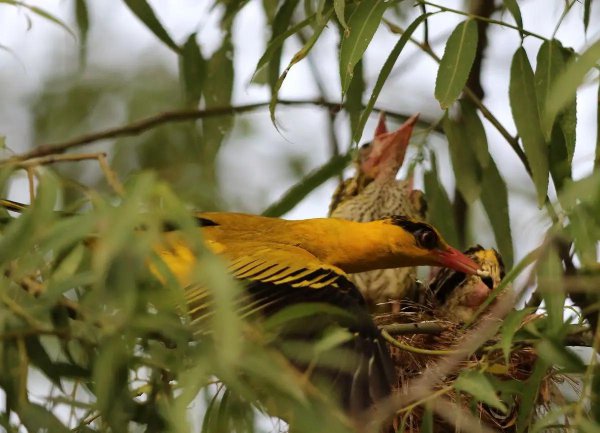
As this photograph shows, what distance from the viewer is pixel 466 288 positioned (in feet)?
12.6

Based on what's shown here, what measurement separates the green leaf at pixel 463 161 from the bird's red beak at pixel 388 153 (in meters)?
0.51

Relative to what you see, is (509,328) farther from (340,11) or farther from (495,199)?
(495,199)

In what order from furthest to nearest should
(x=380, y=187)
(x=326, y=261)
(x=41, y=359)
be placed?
(x=380, y=187), (x=326, y=261), (x=41, y=359)

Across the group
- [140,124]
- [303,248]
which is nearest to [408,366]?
[303,248]

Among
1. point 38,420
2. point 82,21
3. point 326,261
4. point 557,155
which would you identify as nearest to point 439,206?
point 326,261

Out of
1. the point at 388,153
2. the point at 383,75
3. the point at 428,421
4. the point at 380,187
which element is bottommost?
the point at 428,421

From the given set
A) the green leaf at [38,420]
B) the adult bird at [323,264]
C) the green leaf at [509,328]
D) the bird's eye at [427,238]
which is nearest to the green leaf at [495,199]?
the adult bird at [323,264]

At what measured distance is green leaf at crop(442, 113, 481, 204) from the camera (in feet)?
12.5

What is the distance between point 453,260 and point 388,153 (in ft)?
3.34

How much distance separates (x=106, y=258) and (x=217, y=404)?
88 cm

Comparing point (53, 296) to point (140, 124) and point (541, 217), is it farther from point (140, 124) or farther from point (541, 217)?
point (140, 124)

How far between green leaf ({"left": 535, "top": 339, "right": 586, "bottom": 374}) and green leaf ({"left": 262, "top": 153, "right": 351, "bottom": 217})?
166 cm

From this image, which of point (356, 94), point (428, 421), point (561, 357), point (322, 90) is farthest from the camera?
point (322, 90)

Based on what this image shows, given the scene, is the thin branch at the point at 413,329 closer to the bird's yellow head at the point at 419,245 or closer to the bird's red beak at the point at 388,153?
the bird's yellow head at the point at 419,245
